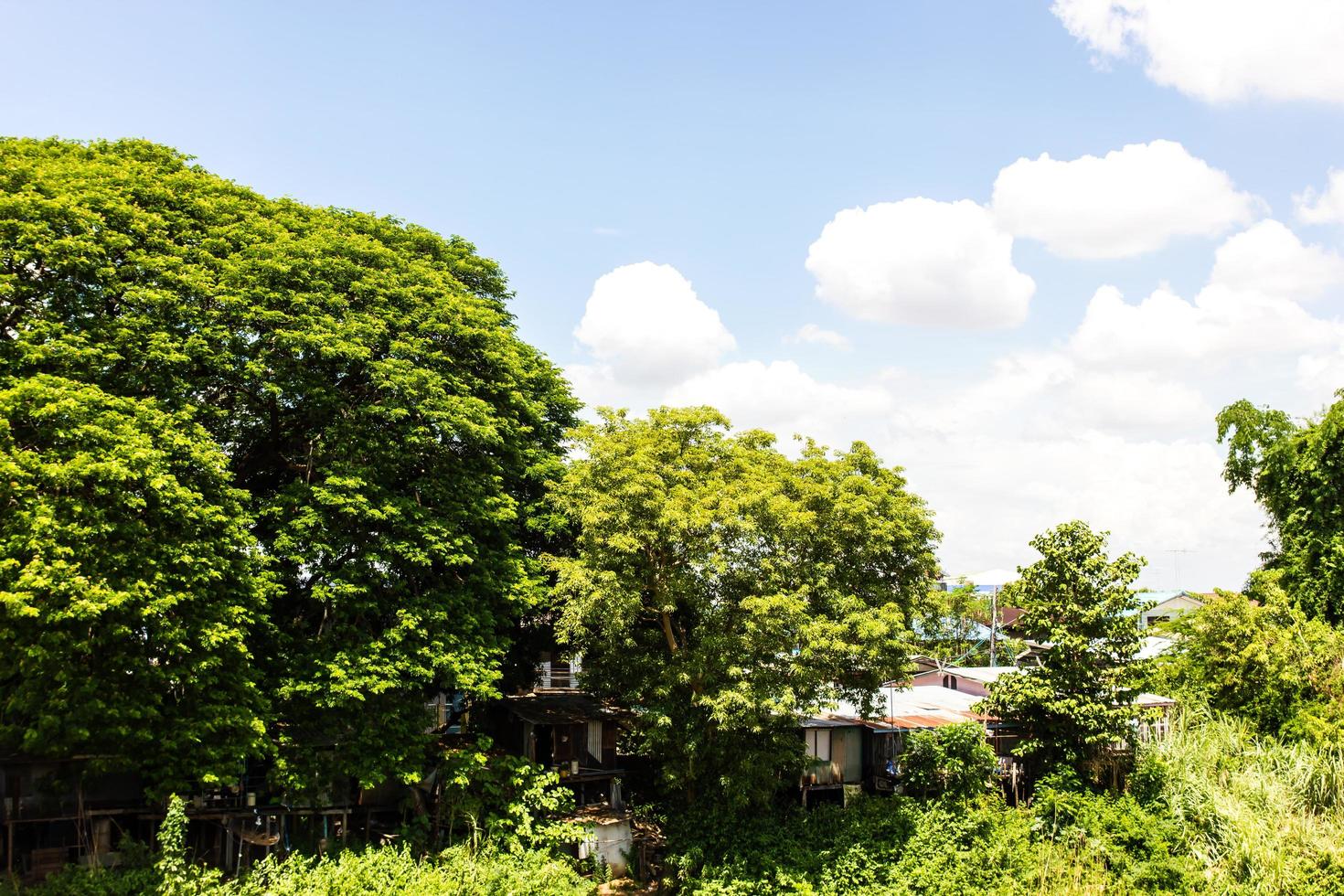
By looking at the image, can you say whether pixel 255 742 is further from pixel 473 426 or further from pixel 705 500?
Answer: pixel 705 500

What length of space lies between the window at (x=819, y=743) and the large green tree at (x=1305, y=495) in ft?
46.3

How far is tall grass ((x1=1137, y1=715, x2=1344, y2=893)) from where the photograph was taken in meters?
15.7

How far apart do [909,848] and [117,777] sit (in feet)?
51.0

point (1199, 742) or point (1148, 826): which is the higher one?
point (1199, 742)

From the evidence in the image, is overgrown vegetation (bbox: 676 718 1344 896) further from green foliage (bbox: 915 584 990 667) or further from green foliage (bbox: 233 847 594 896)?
green foliage (bbox: 915 584 990 667)

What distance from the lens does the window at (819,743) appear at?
68.1 ft

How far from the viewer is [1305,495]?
82.2 ft

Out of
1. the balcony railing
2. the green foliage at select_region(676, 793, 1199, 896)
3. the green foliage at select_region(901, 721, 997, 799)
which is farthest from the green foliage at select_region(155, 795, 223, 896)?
the green foliage at select_region(901, 721, 997, 799)

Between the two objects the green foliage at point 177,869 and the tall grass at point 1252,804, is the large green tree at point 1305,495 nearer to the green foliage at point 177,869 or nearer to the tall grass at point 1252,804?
the tall grass at point 1252,804

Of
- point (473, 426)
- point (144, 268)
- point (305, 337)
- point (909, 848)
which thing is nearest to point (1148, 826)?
point (909, 848)

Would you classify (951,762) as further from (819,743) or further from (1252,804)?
(1252,804)

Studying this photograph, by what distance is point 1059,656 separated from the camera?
62.0ft

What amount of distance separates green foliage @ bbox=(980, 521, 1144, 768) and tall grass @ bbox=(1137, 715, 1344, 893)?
4.74 feet

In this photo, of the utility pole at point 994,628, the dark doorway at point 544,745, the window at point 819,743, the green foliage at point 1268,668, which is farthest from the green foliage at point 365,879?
the utility pole at point 994,628
